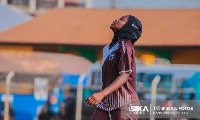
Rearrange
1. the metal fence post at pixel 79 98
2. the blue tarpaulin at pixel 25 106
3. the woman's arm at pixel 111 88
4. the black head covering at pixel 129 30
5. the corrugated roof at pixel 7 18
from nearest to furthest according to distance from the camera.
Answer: the woman's arm at pixel 111 88, the black head covering at pixel 129 30, the metal fence post at pixel 79 98, the blue tarpaulin at pixel 25 106, the corrugated roof at pixel 7 18

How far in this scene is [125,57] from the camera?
6.08 m

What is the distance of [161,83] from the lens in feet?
45.0

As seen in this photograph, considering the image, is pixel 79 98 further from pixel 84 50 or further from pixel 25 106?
pixel 84 50

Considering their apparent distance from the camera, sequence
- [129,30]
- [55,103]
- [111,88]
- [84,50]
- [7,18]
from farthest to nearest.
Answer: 1. [7,18]
2. [84,50]
3. [55,103]
4. [129,30]
5. [111,88]

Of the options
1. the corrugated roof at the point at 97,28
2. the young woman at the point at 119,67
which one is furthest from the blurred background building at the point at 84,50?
the young woman at the point at 119,67

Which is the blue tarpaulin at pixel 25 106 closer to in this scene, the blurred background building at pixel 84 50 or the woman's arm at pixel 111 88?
the blurred background building at pixel 84 50

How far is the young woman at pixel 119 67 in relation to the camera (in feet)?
20.0

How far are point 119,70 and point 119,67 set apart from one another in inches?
1.2

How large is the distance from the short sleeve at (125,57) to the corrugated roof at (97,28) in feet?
59.4

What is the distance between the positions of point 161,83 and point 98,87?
4.06ft

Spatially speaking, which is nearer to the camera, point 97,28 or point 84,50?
point 84,50

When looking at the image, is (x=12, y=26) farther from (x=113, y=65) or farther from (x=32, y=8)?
(x=113, y=65)

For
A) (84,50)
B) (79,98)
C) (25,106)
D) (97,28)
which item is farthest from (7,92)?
(97,28)

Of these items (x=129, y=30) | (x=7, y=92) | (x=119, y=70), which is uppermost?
(x=7, y=92)
